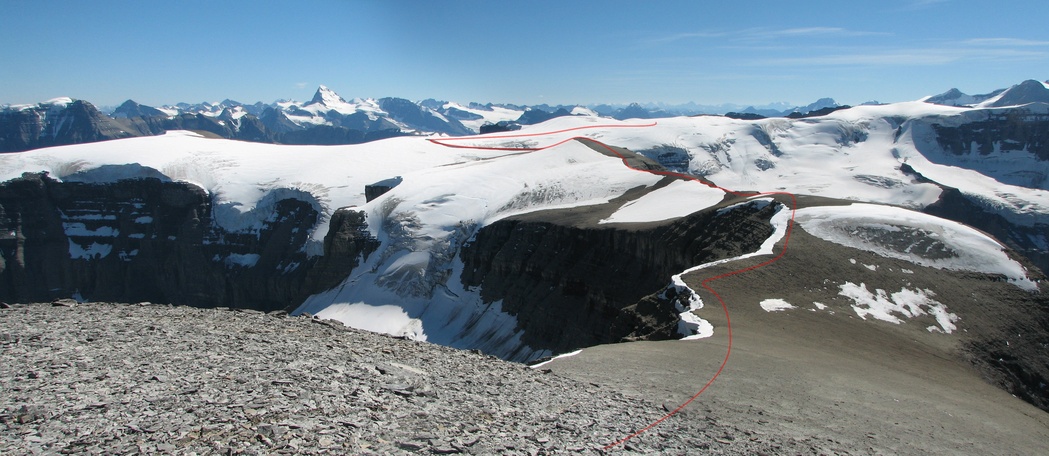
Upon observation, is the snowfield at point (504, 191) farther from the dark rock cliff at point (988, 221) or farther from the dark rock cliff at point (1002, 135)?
the dark rock cliff at point (1002, 135)

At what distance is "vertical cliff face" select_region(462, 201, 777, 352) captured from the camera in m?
46.5

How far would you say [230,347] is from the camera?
16.5 meters

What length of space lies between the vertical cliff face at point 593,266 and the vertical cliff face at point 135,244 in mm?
51354

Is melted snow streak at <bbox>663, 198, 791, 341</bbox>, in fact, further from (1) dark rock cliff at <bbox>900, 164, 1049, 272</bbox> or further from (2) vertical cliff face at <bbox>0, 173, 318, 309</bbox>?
(1) dark rock cliff at <bbox>900, 164, 1049, 272</bbox>

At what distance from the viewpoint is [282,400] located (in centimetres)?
1263

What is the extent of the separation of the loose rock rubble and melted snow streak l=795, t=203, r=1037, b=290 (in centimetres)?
3304

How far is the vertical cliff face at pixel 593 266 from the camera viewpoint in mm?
46469

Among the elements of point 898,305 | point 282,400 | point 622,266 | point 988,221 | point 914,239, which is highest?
point 282,400

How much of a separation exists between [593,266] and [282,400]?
1942 inches

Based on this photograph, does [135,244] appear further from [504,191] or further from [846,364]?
[846,364]

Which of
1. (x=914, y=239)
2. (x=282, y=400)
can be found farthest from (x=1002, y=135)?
(x=282, y=400)

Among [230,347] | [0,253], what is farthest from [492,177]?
[0,253]

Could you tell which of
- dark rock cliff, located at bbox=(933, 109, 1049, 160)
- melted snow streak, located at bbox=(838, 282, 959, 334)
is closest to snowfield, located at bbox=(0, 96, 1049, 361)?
melted snow streak, located at bbox=(838, 282, 959, 334)

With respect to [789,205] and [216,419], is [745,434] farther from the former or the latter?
[789,205]
